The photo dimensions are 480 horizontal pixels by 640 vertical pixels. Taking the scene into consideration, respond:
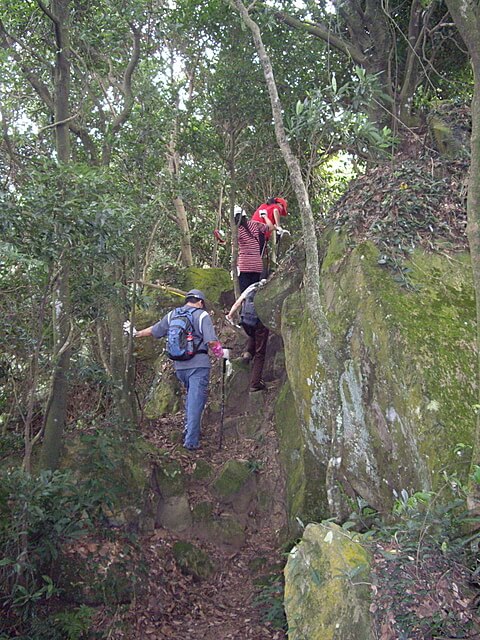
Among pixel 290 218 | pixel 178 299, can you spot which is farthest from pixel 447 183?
pixel 178 299

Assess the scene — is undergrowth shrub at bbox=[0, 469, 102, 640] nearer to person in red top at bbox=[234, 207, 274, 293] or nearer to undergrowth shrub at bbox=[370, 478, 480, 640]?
undergrowth shrub at bbox=[370, 478, 480, 640]

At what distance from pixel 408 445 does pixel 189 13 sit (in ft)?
26.8

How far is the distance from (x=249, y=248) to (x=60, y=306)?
409cm

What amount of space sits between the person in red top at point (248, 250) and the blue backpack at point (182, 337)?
2.03 m

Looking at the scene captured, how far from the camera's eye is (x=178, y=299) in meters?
11.9

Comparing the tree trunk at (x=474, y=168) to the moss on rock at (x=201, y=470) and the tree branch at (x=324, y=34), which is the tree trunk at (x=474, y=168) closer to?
the moss on rock at (x=201, y=470)

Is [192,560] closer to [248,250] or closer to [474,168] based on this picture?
[248,250]

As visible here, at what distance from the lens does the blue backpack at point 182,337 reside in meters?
7.99

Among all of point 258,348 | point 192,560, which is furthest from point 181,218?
point 192,560

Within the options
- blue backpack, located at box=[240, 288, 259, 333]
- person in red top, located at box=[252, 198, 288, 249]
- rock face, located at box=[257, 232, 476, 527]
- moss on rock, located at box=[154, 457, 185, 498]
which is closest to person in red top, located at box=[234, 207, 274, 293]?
person in red top, located at box=[252, 198, 288, 249]

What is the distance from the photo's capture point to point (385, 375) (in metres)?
5.62

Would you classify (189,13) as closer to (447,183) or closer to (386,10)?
(386,10)

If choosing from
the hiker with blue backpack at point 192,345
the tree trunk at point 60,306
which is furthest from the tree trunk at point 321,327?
the hiker with blue backpack at point 192,345

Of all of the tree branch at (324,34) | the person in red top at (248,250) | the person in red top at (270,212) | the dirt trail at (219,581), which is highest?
the tree branch at (324,34)
